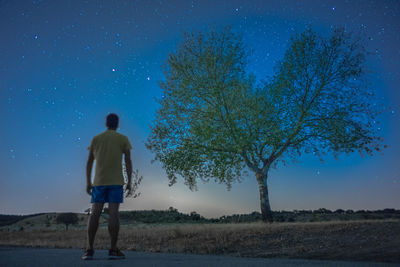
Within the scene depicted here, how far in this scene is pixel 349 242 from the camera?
33.4 ft

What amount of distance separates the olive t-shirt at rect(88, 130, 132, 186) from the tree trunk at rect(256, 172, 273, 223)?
14.0m

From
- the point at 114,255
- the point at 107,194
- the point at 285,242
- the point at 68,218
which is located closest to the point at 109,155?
the point at 107,194

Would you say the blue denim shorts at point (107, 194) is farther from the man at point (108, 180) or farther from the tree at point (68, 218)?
the tree at point (68, 218)

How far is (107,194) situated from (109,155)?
76 centimetres

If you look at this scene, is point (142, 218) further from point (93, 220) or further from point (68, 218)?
point (93, 220)

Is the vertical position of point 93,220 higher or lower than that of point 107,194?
lower

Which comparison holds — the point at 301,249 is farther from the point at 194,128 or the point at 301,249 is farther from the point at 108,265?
→ the point at 194,128

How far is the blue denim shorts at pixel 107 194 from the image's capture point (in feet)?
23.4

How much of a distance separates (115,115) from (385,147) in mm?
17064

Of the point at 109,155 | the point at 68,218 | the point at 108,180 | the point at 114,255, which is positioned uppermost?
the point at 109,155

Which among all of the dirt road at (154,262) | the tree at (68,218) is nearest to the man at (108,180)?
the dirt road at (154,262)

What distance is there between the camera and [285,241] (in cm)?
1135

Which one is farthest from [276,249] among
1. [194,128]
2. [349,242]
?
[194,128]

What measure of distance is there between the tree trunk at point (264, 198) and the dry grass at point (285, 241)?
22.3 ft
